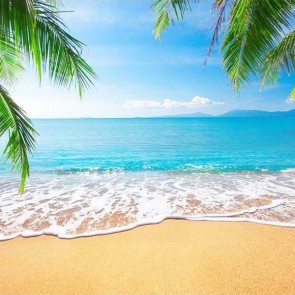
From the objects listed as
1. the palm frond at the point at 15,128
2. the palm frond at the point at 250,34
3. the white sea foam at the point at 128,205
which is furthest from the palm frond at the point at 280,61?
the palm frond at the point at 15,128

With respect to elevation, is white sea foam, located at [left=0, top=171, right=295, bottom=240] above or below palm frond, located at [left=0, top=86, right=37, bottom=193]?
below

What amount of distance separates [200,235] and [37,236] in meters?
2.84

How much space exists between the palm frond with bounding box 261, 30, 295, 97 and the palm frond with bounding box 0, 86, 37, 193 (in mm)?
5250

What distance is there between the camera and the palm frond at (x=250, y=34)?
2.68 m

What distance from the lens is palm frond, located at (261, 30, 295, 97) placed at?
573 cm

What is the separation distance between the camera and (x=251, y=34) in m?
2.95

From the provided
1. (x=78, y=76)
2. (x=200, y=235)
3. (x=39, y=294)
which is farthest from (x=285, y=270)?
(x=78, y=76)

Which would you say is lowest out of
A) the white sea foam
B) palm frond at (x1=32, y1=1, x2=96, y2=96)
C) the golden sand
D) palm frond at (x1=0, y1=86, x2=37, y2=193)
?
the white sea foam

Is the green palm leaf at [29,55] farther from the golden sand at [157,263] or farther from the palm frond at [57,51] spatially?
the golden sand at [157,263]

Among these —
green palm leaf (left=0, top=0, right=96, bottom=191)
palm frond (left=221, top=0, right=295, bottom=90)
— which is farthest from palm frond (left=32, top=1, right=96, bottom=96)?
palm frond (left=221, top=0, right=295, bottom=90)

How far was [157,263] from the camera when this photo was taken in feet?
10.5

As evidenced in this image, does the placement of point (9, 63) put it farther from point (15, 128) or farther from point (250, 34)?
point (250, 34)

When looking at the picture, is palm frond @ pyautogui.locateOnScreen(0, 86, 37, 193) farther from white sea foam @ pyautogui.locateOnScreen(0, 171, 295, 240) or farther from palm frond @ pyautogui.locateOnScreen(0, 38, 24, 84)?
white sea foam @ pyautogui.locateOnScreen(0, 171, 295, 240)

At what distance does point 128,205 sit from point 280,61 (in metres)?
5.23
